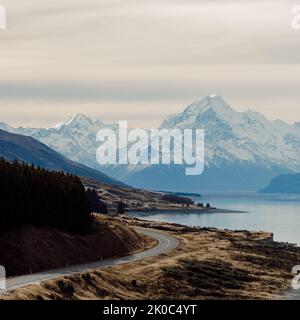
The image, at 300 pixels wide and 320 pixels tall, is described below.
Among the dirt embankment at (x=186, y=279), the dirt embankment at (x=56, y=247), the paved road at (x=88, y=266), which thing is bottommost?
the dirt embankment at (x=186, y=279)

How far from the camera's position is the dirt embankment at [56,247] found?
9919cm

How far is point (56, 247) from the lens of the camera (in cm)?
10919

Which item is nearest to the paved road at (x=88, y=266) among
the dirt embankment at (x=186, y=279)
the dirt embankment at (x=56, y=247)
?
the dirt embankment at (x=186, y=279)

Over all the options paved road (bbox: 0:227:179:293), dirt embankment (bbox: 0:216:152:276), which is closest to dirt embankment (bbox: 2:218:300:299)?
paved road (bbox: 0:227:179:293)

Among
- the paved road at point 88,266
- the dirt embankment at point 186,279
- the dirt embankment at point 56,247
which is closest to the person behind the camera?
the dirt embankment at point 186,279

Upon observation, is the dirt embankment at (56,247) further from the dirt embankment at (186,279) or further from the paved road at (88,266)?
the dirt embankment at (186,279)

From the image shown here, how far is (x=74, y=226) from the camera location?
4769 inches

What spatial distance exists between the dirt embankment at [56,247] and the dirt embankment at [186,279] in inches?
299

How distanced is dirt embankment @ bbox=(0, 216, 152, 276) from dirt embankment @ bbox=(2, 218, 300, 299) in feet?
24.9

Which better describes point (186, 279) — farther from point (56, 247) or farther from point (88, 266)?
point (56, 247)

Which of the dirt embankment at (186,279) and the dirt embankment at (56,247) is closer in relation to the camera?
the dirt embankment at (186,279)
